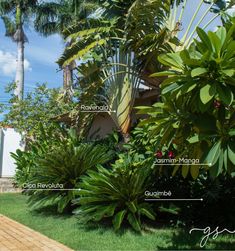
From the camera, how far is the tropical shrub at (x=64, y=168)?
9.64 meters

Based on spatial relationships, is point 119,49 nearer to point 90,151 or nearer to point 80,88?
point 80,88

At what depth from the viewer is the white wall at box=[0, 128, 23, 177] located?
19109mm

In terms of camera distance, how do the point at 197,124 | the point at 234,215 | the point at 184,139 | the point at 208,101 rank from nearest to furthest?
the point at 208,101
the point at 197,124
the point at 184,139
the point at 234,215

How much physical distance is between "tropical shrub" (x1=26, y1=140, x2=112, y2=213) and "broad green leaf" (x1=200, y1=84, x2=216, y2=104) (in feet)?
18.5

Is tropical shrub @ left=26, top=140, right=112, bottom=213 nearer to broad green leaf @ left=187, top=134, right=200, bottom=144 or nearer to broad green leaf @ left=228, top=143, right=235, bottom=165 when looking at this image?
broad green leaf @ left=187, top=134, right=200, bottom=144

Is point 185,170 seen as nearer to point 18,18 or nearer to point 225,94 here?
point 225,94

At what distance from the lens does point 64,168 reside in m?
9.59

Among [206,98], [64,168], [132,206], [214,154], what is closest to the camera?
[206,98]

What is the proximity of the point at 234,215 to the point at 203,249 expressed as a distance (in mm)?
1415

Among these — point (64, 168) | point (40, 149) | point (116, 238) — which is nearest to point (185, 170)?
point (116, 238)

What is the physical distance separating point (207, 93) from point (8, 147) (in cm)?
1625

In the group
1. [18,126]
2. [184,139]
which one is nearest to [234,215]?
[184,139]

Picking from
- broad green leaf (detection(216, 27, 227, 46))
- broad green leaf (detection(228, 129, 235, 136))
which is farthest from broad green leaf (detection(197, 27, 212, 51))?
broad green leaf (detection(228, 129, 235, 136))

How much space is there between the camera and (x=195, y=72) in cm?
419
